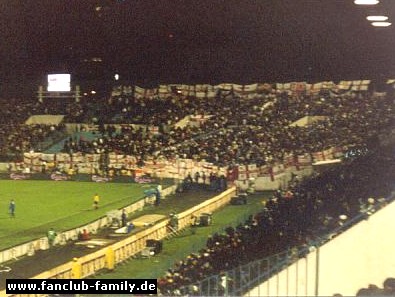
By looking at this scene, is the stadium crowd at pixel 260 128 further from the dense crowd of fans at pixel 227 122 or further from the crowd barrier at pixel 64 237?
the crowd barrier at pixel 64 237

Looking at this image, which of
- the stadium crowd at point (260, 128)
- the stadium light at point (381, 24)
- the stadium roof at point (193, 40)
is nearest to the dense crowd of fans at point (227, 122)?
the stadium crowd at point (260, 128)

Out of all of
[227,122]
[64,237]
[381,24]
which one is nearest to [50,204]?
[64,237]

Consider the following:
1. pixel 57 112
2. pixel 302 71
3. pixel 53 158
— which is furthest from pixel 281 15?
pixel 53 158

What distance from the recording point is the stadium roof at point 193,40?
12.9ft

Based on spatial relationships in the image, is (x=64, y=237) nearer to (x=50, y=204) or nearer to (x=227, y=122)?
(x=227, y=122)

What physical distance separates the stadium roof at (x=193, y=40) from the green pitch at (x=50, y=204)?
1.24m

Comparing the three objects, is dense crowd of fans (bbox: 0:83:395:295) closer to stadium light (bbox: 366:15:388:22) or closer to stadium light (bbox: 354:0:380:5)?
stadium light (bbox: 366:15:388:22)

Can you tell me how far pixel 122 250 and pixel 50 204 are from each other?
4408mm

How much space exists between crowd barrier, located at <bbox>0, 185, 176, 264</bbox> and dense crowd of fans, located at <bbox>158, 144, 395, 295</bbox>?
806mm

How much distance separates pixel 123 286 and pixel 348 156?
1.55m

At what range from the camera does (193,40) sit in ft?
13.8

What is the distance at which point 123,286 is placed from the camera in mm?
3445

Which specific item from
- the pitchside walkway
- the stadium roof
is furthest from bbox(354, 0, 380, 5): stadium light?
the pitchside walkway

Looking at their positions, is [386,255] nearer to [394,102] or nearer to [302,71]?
[394,102]
